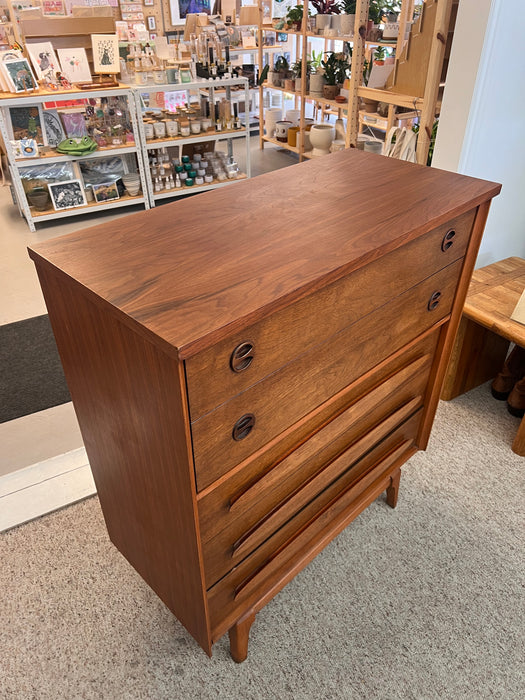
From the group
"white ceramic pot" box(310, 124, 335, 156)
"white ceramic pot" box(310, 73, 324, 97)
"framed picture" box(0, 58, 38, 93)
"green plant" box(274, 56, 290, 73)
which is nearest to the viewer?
"framed picture" box(0, 58, 38, 93)

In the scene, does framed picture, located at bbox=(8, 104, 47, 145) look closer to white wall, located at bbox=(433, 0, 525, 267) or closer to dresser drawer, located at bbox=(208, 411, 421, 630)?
white wall, located at bbox=(433, 0, 525, 267)

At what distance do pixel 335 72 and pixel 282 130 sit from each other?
969 mm

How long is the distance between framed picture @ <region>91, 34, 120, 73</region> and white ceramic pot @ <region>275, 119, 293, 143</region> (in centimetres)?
189

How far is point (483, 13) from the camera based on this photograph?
6.31 ft

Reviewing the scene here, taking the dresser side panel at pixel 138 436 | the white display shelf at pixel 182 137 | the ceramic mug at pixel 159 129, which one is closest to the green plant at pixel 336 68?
the white display shelf at pixel 182 137

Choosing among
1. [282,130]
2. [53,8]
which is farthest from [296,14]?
[53,8]

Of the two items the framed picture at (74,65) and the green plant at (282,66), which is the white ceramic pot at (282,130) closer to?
the green plant at (282,66)

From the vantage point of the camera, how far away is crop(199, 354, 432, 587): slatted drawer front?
1072 mm

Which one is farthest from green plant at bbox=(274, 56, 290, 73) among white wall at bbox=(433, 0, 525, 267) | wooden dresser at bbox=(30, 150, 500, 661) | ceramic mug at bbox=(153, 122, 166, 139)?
wooden dresser at bbox=(30, 150, 500, 661)

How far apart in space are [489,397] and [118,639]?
1.84 m

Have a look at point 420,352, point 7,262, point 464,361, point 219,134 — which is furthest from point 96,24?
point 420,352

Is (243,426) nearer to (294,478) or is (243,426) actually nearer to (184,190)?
(294,478)

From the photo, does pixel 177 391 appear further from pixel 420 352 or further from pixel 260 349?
pixel 420 352

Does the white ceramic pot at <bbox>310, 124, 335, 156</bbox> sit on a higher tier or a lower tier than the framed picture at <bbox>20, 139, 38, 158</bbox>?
lower
